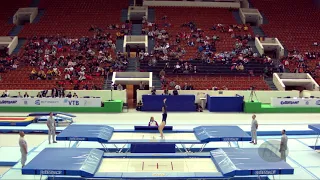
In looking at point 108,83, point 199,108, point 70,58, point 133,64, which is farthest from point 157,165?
point 70,58

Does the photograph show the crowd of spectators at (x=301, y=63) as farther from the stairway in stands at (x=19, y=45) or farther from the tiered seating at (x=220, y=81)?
the stairway in stands at (x=19, y=45)

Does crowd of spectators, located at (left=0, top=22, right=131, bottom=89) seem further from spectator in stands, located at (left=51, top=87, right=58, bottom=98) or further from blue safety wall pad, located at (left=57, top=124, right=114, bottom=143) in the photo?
blue safety wall pad, located at (left=57, top=124, right=114, bottom=143)

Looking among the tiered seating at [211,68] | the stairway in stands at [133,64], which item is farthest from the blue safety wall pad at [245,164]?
the stairway in stands at [133,64]

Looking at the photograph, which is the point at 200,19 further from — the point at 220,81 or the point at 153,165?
the point at 153,165

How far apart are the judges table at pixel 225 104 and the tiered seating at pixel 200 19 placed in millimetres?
10631

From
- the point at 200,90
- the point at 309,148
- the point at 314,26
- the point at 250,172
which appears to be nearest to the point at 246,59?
the point at 200,90

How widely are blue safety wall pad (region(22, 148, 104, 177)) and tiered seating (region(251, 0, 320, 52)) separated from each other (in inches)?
1283

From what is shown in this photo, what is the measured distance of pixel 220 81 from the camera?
3306 cm

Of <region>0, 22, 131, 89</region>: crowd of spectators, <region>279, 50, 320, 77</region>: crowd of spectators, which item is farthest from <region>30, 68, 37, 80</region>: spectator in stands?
<region>279, 50, 320, 77</region>: crowd of spectators

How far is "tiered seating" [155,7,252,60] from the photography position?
3966cm

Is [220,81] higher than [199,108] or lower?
higher

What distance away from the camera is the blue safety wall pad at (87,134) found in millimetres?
14836

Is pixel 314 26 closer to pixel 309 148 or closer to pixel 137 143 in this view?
pixel 309 148

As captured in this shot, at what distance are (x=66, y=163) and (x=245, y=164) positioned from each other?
562cm
